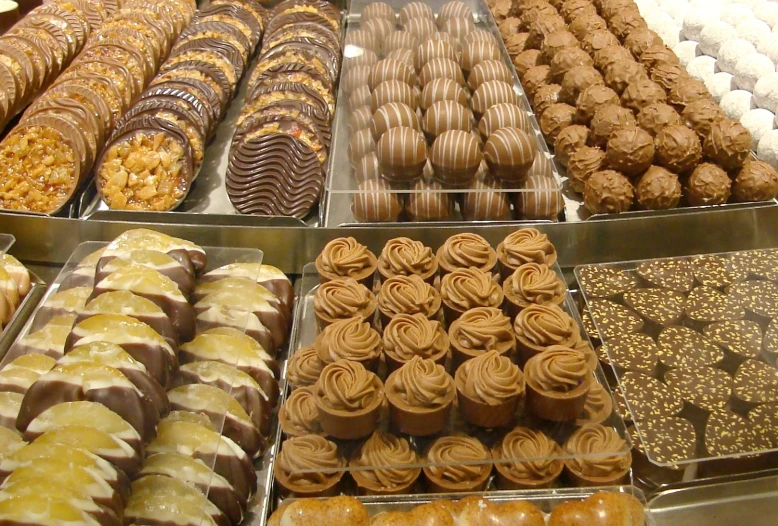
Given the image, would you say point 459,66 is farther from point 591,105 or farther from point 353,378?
point 353,378

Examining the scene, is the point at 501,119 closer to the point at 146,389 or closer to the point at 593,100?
the point at 593,100

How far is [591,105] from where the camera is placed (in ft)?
10.8

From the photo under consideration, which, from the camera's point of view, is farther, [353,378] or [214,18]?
[214,18]

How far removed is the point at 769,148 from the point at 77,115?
3.38 m

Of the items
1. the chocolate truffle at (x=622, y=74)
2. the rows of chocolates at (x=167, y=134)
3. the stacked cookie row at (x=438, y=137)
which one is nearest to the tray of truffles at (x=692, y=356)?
the stacked cookie row at (x=438, y=137)

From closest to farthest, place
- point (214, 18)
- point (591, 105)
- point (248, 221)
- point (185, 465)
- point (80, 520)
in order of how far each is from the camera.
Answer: point (80, 520) → point (185, 465) → point (248, 221) → point (591, 105) → point (214, 18)

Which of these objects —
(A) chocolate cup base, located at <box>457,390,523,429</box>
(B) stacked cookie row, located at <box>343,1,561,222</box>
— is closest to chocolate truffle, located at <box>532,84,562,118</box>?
(B) stacked cookie row, located at <box>343,1,561,222</box>

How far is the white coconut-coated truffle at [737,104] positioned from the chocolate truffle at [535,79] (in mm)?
942

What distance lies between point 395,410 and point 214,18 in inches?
132

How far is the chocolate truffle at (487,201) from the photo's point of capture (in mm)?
2973

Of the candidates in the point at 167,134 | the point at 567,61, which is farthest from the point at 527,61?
the point at 167,134

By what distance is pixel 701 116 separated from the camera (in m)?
3.11

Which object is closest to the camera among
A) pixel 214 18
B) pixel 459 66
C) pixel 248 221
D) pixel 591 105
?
pixel 248 221

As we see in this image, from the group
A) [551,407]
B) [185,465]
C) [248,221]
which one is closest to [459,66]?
[248,221]
